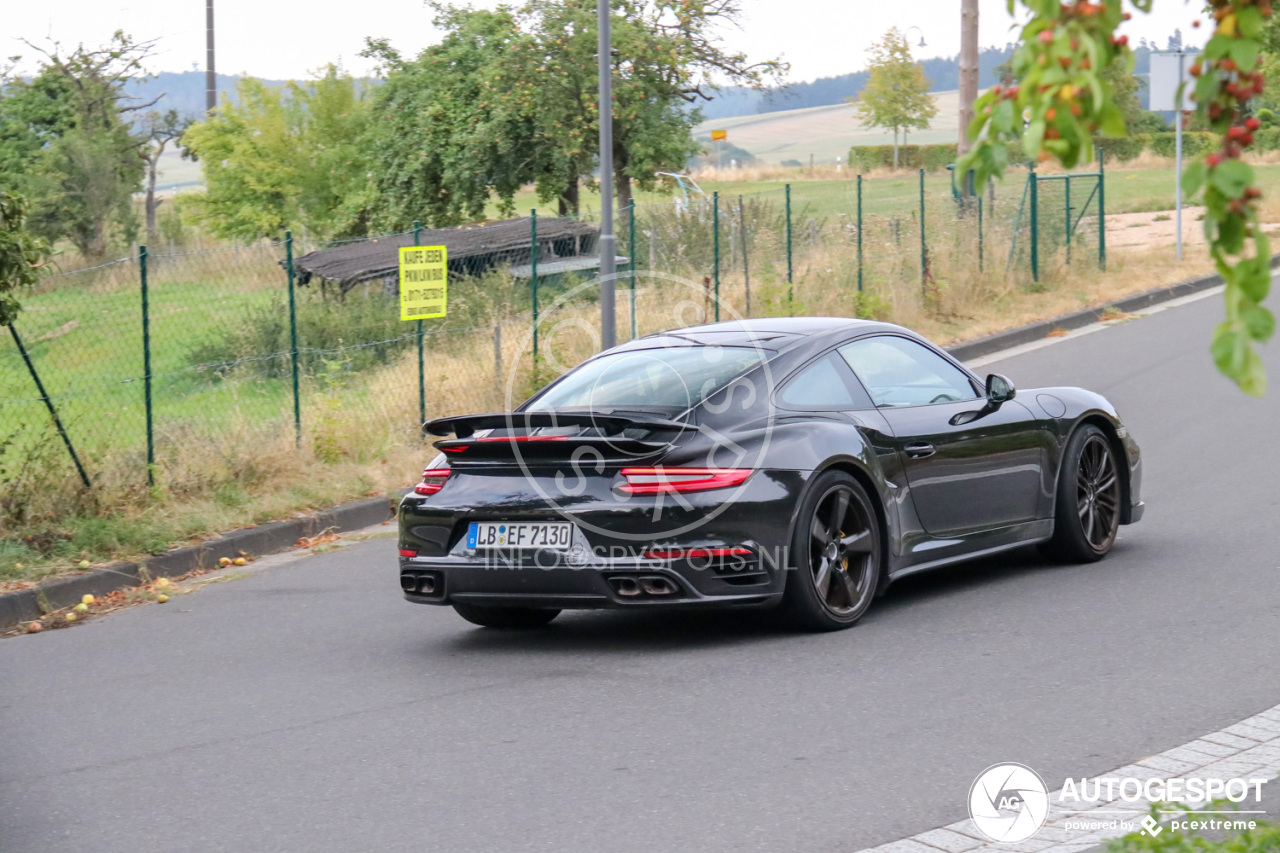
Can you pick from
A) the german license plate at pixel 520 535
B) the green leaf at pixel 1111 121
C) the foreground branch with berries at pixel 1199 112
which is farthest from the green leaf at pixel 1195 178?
the german license plate at pixel 520 535

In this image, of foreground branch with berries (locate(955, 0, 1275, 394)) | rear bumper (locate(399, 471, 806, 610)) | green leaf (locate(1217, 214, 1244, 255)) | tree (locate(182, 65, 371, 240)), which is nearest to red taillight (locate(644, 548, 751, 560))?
rear bumper (locate(399, 471, 806, 610))

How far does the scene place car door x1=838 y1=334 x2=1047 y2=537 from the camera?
7.71m

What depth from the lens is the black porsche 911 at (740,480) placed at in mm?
6781

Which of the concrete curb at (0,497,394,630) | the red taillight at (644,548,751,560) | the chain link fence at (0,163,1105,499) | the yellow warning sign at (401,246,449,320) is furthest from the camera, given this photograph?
the yellow warning sign at (401,246,449,320)

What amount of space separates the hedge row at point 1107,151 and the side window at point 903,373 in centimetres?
5740

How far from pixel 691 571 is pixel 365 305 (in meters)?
17.3

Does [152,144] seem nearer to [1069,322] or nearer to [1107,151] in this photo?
[1107,151]

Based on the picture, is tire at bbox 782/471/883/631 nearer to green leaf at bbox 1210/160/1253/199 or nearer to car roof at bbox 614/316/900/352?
car roof at bbox 614/316/900/352

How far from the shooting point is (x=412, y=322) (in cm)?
1939

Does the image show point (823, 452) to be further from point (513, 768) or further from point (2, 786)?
point (2, 786)

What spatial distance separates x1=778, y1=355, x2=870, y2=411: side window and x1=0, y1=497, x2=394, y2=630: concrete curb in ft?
15.4

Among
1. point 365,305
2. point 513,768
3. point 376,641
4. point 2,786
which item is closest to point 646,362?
point 376,641

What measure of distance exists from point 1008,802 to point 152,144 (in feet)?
231

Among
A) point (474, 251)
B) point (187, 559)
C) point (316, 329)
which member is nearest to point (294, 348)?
point (187, 559)
